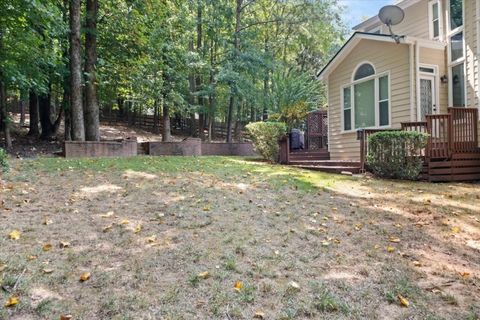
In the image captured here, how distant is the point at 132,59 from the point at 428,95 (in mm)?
9926

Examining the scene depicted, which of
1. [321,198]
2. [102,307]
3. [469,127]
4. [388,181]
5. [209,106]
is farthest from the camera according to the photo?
[209,106]

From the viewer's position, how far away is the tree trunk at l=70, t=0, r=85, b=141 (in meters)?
10.3

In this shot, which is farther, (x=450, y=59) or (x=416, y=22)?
(x=416, y=22)

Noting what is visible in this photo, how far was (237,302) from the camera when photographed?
2588mm

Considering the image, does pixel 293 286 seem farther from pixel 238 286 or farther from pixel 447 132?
pixel 447 132

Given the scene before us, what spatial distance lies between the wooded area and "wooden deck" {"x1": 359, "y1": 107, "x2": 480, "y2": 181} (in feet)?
18.0

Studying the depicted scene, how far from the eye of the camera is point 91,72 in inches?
438

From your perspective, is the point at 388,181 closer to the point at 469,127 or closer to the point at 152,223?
the point at 469,127

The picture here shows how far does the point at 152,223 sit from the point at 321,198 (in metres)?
2.91

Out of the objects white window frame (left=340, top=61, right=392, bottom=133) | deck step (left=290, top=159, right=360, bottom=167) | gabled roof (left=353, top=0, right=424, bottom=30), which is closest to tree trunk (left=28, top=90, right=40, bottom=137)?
deck step (left=290, top=159, right=360, bottom=167)

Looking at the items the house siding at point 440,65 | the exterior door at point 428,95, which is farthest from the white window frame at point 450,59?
the exterior door at point 428,95

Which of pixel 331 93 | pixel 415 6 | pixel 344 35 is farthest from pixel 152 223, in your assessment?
pixel 344 35

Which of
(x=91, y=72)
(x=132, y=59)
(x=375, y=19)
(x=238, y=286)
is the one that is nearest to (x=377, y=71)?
(x=375, y=19)

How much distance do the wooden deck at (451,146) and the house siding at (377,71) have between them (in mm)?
1521
